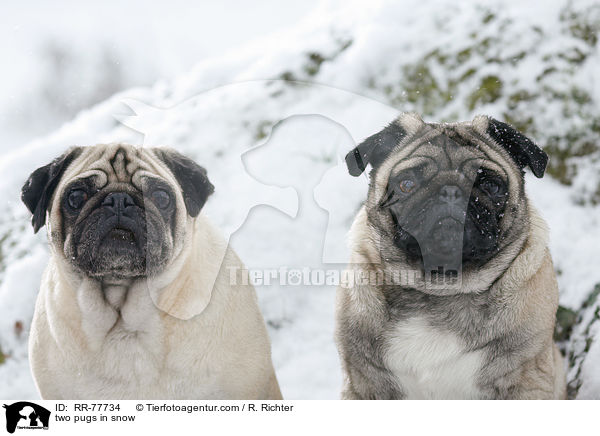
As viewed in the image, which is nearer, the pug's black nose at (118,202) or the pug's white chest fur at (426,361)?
the pug's black nose at (118,202)

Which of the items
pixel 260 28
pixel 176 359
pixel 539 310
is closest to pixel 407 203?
pixel 539 310

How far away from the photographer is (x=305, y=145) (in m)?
1.51

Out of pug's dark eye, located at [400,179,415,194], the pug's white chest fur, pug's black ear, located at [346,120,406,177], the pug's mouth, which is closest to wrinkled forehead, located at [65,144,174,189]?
the pug's mouth

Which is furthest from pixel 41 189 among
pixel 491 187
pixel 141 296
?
pixel 491 187

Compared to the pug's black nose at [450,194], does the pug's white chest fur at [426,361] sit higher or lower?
lower

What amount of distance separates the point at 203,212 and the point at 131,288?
27cm

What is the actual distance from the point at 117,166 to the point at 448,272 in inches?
33.2

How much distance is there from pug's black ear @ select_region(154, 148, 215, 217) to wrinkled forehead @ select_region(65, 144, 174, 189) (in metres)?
0.03

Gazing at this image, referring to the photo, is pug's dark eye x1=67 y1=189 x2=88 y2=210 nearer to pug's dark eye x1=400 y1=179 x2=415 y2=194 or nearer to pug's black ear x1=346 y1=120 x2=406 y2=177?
pug's black ear x1=346 y1=120 x2=406 y2=177

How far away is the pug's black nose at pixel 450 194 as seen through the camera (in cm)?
143

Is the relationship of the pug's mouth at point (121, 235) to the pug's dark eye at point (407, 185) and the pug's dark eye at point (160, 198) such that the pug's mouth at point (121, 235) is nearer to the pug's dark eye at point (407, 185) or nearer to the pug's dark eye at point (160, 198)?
the pug's dark eye at point (160, 198)

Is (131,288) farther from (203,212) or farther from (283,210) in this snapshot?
(283,210)

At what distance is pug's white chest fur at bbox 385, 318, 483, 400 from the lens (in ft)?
5.17
